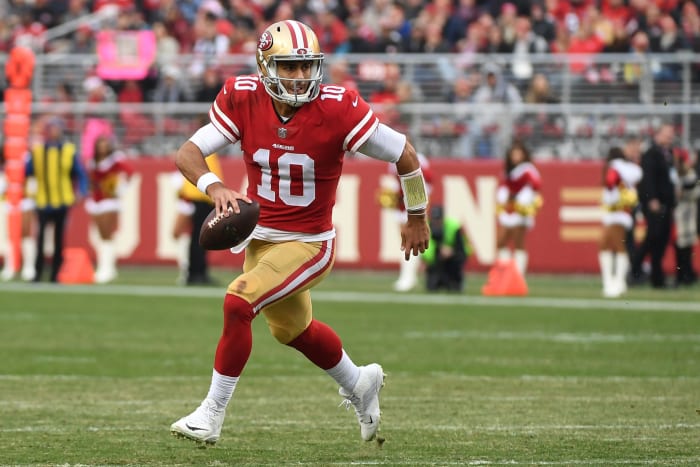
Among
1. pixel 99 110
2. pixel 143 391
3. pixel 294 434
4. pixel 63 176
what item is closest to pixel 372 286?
pixel 63 176

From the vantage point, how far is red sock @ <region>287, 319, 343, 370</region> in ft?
23.1

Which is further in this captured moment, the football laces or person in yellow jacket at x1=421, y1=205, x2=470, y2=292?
person in yellow jacket at x1=421, y1=205, x2=470, y2=292

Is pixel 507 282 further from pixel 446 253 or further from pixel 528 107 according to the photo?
pixel 528 107

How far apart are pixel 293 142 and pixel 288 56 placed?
397 mm

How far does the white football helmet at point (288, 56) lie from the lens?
268 inches

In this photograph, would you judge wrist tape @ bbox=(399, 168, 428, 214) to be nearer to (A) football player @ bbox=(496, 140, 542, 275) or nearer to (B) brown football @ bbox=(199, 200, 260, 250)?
(B) brown football @ bbox=(199, 200, 260, 250)

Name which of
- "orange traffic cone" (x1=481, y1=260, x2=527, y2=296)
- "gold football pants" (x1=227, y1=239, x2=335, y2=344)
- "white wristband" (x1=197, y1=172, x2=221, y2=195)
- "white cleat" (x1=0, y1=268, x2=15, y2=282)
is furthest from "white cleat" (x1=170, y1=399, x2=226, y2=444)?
"white cleat" (x1=0, y1=268, x2=15, y2=282)

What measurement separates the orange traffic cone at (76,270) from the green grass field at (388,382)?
2434mm

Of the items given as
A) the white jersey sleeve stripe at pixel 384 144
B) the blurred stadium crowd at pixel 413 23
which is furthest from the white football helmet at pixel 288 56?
the blurred stadium crowd at pixel 413 23

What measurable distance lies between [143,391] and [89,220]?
45.5 ft

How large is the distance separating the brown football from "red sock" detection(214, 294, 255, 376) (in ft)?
0.83

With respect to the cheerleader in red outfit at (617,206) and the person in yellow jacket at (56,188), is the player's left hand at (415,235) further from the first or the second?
the person in yellow jacket at (56,188)

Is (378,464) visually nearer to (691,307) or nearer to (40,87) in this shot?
(691,307)

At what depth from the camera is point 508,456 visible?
21.8ft
